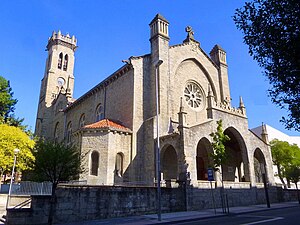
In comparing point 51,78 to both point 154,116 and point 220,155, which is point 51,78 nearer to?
point 154,116

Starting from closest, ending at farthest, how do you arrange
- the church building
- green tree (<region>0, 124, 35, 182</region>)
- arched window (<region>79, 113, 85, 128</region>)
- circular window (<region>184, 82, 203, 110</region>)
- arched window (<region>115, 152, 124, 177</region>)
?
1. the church building
2. arched window (<region>115, 152, 124, 177</region>)
3. green tree (<region>0, 124, 35, 182</region>)
4. circular window (<region>184, 82, 203, 110</region>)
5. arched window (<region>79, 113, 85, 128</region>)

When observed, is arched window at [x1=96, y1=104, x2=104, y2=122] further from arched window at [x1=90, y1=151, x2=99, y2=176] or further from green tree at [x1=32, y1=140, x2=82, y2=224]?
green tree at [x1=32, y1=140, x2=82, y2=224]

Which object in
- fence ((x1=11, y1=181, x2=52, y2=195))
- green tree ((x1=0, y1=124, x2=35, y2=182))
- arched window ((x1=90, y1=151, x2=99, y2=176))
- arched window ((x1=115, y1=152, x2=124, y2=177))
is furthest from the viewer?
green tree ((x1=0, y1=124, x2=35, y2=182))

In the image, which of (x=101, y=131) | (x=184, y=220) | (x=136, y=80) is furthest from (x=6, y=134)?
(x=184, y=220)

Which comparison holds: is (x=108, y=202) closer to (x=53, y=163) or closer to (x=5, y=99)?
(x=53, y=163)

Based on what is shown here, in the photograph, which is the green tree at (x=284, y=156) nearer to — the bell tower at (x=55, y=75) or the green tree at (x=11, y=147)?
the bell tower at (x=55, y=75)

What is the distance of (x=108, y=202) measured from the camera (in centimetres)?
1576

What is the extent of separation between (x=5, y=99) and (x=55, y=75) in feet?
76.7

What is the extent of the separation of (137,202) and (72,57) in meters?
50.1

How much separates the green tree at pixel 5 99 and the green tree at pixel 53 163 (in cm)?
2196

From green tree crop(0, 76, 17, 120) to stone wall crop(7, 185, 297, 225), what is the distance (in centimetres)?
2184

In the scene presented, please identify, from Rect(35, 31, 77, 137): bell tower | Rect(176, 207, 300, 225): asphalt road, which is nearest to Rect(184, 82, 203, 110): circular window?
Rect(176, 207, 300, 225): asphalt road

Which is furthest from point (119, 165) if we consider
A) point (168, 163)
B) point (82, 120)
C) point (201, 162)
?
point (82, 120)

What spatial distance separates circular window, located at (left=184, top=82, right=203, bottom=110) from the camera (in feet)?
95.6
